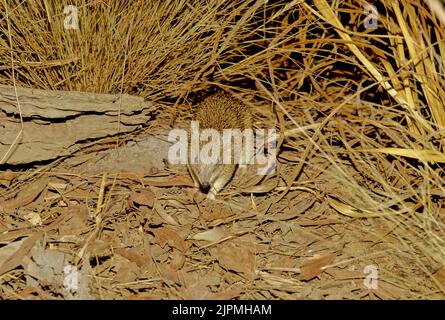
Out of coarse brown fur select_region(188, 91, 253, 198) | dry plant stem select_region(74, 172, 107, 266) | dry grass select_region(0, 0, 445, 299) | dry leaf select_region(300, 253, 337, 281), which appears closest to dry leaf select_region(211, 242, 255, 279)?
dry grass select_region(0, 0, 445, 299)

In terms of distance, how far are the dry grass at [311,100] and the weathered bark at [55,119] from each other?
9 cm

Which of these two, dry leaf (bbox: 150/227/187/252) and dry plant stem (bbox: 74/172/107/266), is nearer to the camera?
dry plant stem (bbox: 74/172/107/266)

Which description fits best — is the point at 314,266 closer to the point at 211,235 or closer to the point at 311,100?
the point at 211,235

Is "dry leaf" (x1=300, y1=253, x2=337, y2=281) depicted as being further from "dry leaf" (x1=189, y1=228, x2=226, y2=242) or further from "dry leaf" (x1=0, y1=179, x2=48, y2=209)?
"dry leaf" (x1=0, y1=179, x2=48, y2=209)

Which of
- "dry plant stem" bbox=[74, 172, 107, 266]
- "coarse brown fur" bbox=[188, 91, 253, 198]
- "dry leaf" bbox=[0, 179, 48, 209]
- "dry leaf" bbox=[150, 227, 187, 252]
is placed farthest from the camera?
"coarse brown fur" bbox=[188, 91, 253, 198]

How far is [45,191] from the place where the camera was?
2.12 m

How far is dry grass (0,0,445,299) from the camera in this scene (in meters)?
1.88

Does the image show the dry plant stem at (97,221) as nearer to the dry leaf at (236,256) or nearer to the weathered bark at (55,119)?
A: the weathered bark at (55,119)

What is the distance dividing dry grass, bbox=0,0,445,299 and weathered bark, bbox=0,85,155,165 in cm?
9

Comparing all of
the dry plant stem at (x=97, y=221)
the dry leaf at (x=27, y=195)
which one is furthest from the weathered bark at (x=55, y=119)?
the dry plant stem at (x=97, y=221)

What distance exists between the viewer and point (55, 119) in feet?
7.06

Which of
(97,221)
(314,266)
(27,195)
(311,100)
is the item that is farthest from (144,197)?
(311,100)

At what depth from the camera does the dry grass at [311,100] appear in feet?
6.16
